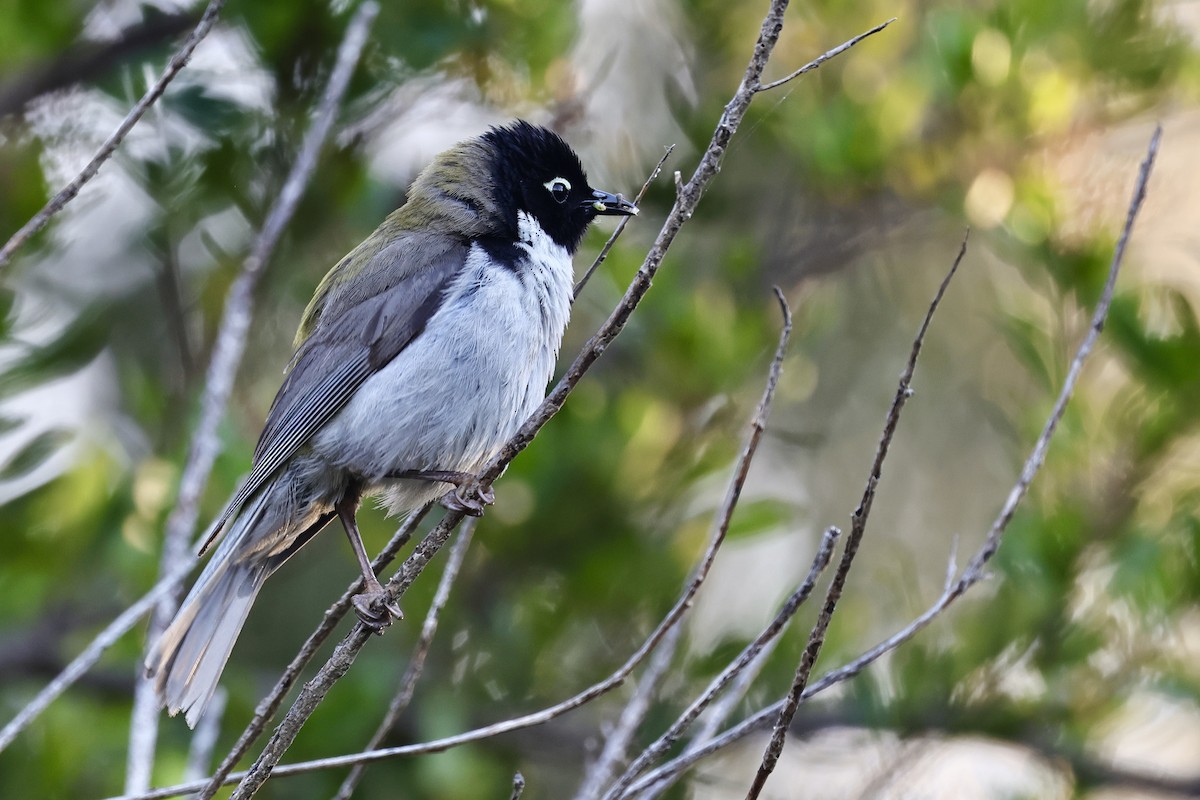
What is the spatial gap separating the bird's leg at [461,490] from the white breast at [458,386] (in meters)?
0.05

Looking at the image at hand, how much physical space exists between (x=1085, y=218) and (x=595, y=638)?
89.2 inches

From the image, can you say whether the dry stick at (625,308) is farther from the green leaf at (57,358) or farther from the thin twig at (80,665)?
the green leaf at (57,358)

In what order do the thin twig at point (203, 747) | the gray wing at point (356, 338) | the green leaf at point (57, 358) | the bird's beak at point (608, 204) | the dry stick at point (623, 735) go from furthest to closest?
the bird's beak at point (608, 204) → the green leaf at point (57, 358) → the gray wing at point (356, 338) → the thin twig at point (203, 747) → the dry stick at point (623, 735)

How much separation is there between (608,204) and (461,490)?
1.63 m

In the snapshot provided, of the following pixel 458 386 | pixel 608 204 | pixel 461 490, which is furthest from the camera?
pixel 608 204

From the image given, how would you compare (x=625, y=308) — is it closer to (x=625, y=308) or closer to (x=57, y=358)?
(x=625, y=308)

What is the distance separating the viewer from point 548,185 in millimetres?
4473

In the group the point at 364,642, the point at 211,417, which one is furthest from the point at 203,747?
the point at 364,642

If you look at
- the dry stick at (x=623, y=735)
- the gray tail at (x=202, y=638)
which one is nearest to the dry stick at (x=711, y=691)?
the dry stick at (x=623, y=735)

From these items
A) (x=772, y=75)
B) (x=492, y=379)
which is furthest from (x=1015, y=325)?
(x=492, y=379)

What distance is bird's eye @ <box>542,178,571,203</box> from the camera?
14.6 ft

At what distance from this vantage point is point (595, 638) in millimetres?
4633

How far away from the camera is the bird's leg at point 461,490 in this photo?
2865 millimetres

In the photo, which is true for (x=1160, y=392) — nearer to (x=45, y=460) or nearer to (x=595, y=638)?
(x=595, y=638)
